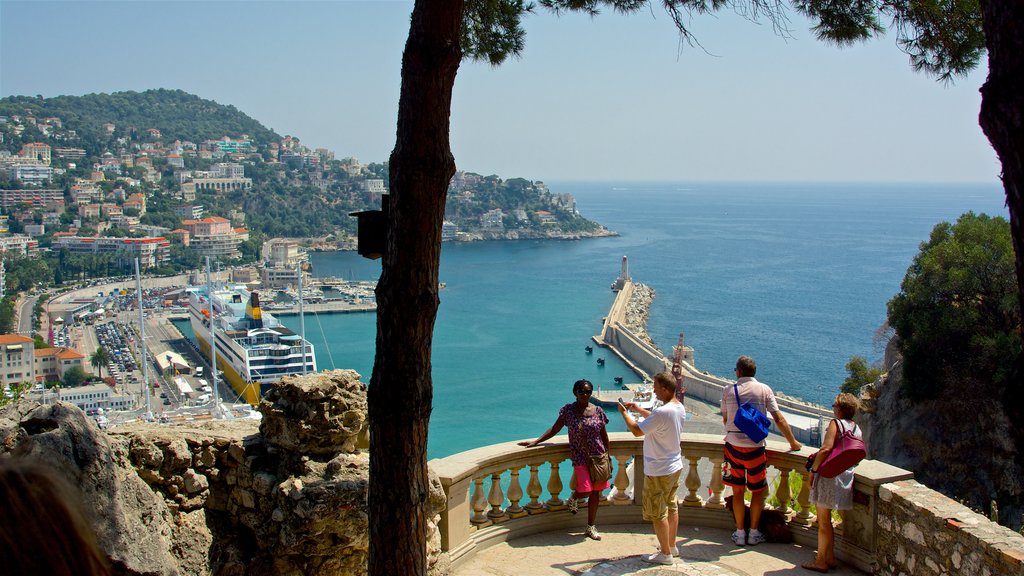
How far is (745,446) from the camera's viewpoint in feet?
13.6

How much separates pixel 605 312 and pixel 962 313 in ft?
152

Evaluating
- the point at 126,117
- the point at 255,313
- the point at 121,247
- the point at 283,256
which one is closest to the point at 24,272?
the point at 121,247

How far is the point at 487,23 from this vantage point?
15.4ft

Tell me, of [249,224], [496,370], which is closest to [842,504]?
[496,370]

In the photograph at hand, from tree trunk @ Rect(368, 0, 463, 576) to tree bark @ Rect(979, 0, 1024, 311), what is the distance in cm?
165

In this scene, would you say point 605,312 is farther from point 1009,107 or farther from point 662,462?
point 1009,107

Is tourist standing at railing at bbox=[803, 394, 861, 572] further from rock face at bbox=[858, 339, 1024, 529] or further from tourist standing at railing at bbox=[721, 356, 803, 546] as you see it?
rock face at bbox=[858, 339, 1024, 529]

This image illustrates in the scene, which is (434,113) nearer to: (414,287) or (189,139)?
(414,287)

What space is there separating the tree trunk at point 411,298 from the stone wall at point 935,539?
2.21m

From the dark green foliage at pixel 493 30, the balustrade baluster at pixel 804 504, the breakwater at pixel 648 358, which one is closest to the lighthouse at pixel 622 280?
the breakwater at pixel 648 358

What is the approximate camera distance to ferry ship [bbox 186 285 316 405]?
149ft

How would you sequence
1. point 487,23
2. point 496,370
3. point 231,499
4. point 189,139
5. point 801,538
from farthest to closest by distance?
point 189,139, point 496,370, point 487,23, point 801,538, point 231,499

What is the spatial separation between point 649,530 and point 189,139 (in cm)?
18848

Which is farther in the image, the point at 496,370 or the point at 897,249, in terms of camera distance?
the point at 897,249
